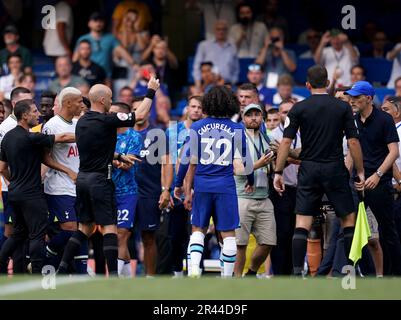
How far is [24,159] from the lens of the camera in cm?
1300

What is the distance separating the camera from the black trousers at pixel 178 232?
1516cm

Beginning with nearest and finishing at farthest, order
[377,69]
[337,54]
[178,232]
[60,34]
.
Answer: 1. [178,232]
2. [337,54]
3. [377,69]
4. [60,34]

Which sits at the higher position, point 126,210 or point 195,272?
point 126,210

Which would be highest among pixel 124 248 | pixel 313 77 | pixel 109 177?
pixel 313 77

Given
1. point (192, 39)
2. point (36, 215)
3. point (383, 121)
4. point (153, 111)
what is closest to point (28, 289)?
point (36, 215)

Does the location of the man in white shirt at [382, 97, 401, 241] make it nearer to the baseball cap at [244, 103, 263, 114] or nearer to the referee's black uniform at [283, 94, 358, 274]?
the referee's black uniform at [283, 94, 358, 274]

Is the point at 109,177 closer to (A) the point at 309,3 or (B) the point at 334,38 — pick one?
(B) the point at 334,38

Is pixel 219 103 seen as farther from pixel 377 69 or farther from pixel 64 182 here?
pixel 377 69

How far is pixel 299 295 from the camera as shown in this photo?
1074 centimetres

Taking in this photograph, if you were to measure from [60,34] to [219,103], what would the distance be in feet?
28.3

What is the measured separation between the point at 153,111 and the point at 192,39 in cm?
315

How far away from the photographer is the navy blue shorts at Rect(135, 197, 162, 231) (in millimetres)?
15023

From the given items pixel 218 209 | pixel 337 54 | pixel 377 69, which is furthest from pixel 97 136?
pixel 377 69

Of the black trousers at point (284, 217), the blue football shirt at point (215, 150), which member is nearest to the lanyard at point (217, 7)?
the black trousers at point (284, 217)
